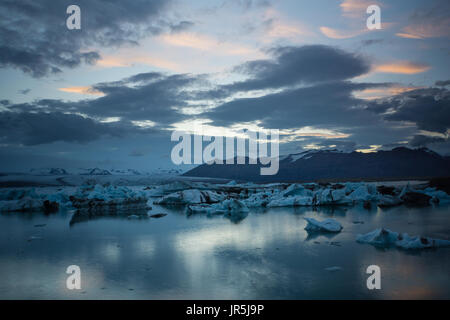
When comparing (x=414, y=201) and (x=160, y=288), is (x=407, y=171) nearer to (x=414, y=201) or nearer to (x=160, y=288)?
(x=414, y=201)

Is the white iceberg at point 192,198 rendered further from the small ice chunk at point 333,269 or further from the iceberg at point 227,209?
the small ice chunk at point 333,269

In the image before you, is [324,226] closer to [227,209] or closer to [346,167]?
[227,209]

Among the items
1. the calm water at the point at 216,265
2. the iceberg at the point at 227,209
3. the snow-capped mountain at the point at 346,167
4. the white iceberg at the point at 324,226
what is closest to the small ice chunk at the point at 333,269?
the calm water at the point at 216,265

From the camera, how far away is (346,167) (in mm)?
97812

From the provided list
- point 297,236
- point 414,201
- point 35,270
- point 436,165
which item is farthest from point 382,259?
point 436,165

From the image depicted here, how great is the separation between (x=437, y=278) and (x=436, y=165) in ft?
380

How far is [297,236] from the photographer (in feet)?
24.0

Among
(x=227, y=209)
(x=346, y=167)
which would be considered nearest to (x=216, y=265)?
(x=227, y=209)

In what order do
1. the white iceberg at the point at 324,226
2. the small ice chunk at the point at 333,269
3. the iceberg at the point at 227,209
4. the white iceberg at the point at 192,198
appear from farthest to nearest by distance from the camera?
the white iceberg at the point at 192,198
the iceberg at the point at 227,209
the white iceberg at the point at 324,226
the small ice chunk at the point at 333,269

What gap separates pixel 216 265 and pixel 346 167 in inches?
3934

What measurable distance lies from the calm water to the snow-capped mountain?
79.9 metres

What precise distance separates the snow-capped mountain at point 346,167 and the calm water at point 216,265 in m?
79.9

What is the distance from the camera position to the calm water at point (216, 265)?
3771 mm

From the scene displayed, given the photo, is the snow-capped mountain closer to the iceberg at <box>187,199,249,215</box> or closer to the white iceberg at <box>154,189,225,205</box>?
the white iceberg at <box>154,189,225,205</box>
